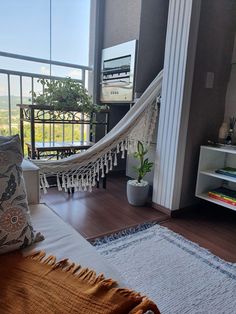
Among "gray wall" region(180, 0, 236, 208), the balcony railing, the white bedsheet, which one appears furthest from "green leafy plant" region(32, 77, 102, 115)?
the white bedsheet

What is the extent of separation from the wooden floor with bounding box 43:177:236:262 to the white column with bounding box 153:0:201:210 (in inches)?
7.4

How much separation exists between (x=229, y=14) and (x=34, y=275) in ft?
7.64

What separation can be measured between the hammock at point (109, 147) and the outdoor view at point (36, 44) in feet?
2.98

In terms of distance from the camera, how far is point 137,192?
2.14 meters

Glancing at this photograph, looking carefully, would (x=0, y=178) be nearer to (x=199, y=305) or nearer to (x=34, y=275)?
(x=34, y=275)

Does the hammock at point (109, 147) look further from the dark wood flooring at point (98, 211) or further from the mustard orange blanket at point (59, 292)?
the mustard orange blanket at point (59, 292)

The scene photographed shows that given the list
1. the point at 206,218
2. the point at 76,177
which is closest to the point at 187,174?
the point at 206,218

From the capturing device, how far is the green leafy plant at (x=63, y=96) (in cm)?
221

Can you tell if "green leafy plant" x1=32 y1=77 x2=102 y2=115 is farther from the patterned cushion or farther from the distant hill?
the patterned cushion

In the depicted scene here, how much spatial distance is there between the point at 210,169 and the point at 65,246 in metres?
1.60

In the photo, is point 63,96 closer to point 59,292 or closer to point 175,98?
Result: point 175,98

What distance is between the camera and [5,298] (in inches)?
24.7

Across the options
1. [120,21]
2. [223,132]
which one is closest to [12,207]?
[223,132]

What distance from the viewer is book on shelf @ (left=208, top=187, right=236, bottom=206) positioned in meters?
1.92
